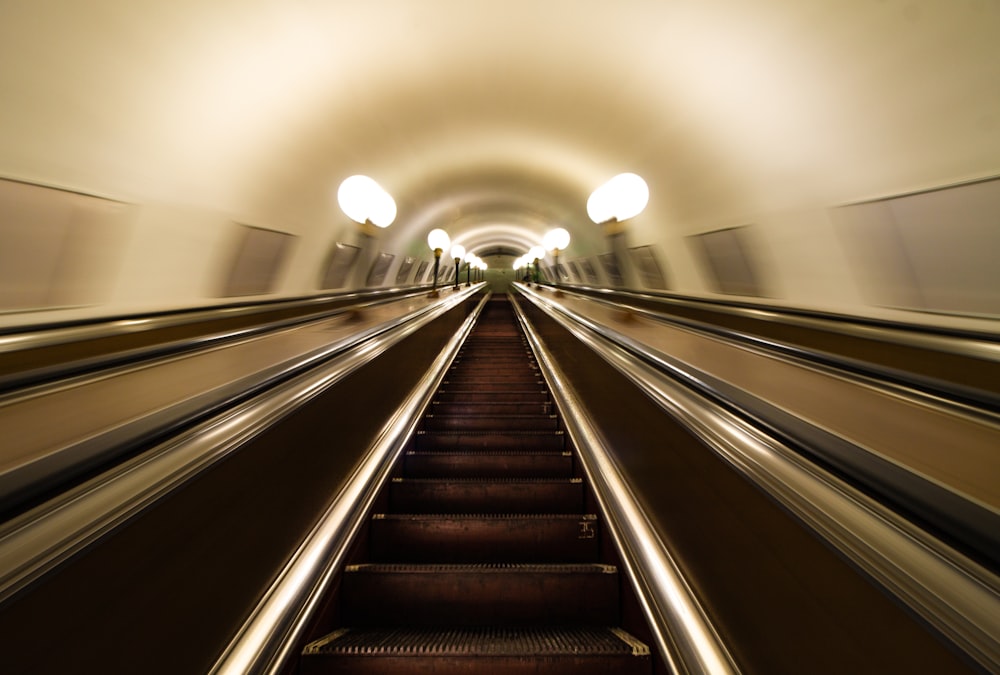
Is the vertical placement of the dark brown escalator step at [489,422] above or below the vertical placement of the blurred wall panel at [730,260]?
below

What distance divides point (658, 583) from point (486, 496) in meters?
1.06

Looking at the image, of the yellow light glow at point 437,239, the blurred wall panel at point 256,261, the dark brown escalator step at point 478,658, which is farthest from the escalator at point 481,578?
the yellow light glow at point 437,239

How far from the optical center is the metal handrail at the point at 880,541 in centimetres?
52

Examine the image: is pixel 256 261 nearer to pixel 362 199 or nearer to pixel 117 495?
pixel 362 199

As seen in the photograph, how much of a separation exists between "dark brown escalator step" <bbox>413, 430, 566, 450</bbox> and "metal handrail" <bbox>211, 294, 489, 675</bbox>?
496mm

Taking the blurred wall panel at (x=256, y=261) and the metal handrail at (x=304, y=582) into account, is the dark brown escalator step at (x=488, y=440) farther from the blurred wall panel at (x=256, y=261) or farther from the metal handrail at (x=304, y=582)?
the blurred wall panel at (x=256, y=261)

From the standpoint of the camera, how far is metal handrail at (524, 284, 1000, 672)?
0.52m

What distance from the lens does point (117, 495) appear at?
31.5 inches

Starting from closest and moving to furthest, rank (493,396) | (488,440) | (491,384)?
(488,440) → (493,396) → (491,384)

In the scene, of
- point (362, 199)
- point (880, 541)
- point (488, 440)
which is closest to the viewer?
point (880, 541)

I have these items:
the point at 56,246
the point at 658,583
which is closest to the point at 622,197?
the point at 658,583

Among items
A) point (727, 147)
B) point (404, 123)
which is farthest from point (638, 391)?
point (404, 123)

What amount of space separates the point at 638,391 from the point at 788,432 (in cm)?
89

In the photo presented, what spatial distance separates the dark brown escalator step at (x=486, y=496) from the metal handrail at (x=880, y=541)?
3.81 feet
